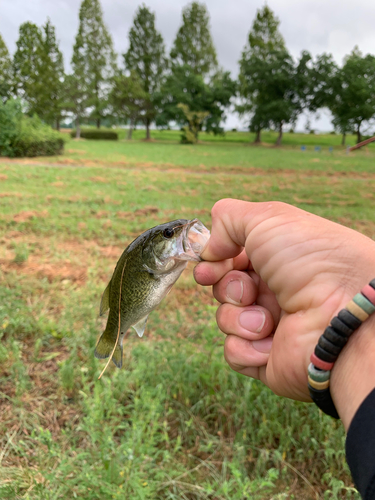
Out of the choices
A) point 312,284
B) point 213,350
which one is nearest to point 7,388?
point 213,350

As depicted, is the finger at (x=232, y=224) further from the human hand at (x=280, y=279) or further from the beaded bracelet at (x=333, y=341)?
the beaded bracelet at (x=333, y=341)

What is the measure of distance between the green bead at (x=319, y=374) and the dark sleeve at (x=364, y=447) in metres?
0.16

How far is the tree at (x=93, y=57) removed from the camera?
139ft

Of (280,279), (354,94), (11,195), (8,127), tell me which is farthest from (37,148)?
(354,94)

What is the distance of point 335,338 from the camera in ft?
3.02

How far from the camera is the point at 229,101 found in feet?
134

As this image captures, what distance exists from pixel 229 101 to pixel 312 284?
43713 mm

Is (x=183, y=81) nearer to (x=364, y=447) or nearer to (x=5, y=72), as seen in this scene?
(x=5, y=72)

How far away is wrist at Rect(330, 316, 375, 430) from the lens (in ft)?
2.86

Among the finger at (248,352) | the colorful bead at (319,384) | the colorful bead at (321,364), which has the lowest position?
the finger at (248,352)

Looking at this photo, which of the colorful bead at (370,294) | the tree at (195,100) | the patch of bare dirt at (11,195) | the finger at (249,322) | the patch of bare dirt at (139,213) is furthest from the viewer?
the tree at (195,100)

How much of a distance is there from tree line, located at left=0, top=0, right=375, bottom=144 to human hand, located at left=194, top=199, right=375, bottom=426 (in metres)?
34.6

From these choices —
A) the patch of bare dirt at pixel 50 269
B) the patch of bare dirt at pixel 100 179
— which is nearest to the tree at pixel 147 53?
the patch of bare dirt at pixel 100 179

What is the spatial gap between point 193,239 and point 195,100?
43368 millimetres
